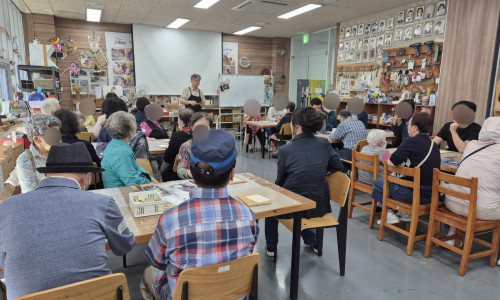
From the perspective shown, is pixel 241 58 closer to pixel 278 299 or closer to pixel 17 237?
pixel 278 299

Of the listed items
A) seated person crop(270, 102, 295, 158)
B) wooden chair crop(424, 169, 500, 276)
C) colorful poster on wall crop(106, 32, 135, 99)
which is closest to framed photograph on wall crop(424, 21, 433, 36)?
seated person crop(270, 102, 295, 158)

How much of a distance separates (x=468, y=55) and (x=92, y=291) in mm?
6874

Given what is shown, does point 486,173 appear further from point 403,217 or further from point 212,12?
point 212,12

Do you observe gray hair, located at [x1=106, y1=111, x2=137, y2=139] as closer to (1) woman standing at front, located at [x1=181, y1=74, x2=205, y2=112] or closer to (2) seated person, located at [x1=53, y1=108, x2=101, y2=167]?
(2) seated person, located at [x1=53, y1=108, x2=101, y2=167]

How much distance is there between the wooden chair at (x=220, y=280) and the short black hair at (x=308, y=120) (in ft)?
4.84

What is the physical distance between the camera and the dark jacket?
104 inches

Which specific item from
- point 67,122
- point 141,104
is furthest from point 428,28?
point 67,122

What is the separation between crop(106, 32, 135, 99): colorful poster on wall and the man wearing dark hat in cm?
916

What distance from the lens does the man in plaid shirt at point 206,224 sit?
139 cm

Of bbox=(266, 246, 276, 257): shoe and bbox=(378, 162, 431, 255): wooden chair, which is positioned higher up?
bbox=(378, 162, 431, 255): wooden chair

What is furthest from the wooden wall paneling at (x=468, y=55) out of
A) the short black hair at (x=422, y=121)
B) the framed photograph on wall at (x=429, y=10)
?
the short black hair at (x=422, y=121)

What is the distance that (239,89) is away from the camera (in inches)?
426

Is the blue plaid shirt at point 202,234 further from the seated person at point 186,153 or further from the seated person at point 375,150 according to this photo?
the seated person at point 375,150

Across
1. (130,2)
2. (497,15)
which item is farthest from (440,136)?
(130,2)
